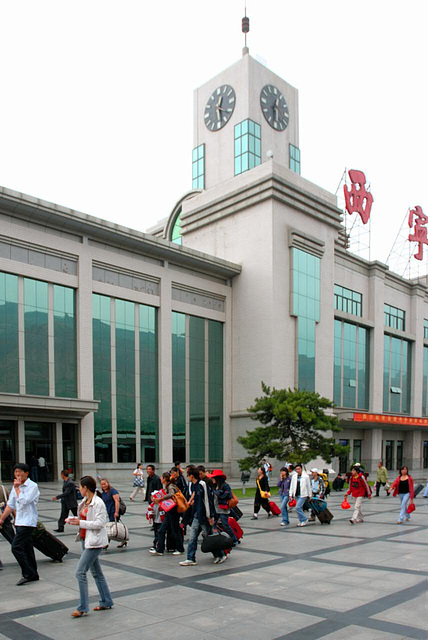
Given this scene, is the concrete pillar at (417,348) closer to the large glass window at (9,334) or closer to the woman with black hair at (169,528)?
the large glass window at (9,334)

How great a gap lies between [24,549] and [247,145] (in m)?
44.4

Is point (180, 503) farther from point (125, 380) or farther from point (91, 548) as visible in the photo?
point (125, 380)

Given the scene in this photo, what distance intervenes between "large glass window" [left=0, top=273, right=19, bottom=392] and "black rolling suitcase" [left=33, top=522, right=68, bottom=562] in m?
Answer: 19.0

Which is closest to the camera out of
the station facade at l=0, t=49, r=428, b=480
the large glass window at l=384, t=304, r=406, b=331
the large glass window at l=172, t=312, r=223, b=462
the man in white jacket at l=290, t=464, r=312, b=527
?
the man in white jacket at l=290, t=464, r=312, b=527

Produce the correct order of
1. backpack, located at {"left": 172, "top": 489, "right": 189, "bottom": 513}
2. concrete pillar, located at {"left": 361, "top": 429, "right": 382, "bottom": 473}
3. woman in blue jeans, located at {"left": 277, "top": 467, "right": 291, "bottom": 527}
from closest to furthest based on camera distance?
1. backpack, located at {"left": 172, "top": 489, "right": 189, "bottom": 513}
2. woman in blue jeans, located at {"left": 277, "top": 467, "right": 291, "bottom": 527}
3. concrete pillar, located at {"left": 361, "top": 429, "right": 382, "bottom": 473}

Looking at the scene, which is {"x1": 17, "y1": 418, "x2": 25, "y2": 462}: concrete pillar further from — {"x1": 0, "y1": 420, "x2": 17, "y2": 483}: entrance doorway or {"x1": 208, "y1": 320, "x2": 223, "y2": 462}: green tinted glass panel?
{"x1": 208, "y1": 320, "x2": 223, "y2": 462}: green tinted glass panel


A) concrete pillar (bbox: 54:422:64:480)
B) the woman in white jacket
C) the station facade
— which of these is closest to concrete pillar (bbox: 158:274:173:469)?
the station facade

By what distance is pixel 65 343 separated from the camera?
3178 centimetres

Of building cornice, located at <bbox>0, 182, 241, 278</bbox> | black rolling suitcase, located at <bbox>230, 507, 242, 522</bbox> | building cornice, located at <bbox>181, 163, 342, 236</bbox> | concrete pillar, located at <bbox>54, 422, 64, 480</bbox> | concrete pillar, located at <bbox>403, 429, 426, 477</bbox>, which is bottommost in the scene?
concrete pillar, located at <bbox>403, 429, 426, 477</bbox>

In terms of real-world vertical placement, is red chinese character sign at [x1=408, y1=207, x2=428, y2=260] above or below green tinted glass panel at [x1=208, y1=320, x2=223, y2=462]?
above

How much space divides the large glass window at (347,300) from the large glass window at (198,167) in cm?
1555

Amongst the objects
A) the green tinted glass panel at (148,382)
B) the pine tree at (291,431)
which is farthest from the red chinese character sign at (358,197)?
the pine tree at (291,431)

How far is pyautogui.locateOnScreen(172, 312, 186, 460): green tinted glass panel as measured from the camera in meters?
37.3

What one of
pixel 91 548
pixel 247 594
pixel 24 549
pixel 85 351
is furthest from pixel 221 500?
pixel 85 351
